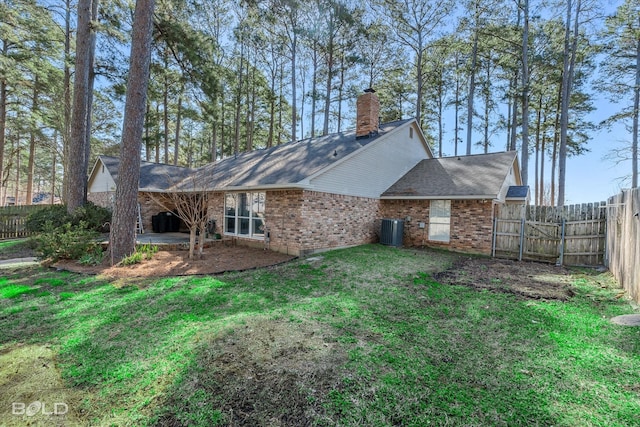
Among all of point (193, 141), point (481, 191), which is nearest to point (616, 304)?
point (481, 191)

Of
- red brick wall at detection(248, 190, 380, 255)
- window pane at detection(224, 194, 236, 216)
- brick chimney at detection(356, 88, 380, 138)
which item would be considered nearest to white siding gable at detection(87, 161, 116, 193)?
window pane at detection(224, 194, 236, 216)

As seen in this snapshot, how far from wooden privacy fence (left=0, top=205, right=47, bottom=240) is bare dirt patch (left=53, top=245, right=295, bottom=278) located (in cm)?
931

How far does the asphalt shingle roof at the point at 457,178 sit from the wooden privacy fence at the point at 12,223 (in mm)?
16733

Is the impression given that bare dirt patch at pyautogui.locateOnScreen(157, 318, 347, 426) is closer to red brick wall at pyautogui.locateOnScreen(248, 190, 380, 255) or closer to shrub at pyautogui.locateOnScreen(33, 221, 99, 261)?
red brick wall at pyautogui.locateOnScreen(248, 190, 380, 255)

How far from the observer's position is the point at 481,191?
10.1 metres

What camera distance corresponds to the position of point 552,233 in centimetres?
936

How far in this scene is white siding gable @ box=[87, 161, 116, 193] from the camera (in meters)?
15.7

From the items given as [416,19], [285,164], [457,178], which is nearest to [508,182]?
[457,178]

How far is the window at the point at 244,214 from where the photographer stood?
34.0 ft

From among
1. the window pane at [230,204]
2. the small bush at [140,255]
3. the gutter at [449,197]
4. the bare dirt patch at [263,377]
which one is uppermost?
the gutter at [449,197]

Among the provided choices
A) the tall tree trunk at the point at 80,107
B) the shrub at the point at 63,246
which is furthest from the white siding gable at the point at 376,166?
the tall tree trunk at the point at 80,107

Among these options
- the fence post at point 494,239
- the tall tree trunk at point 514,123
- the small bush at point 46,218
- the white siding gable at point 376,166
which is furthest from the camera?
the tall tree trunk at point 514,123

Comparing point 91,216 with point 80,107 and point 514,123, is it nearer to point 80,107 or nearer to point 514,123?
point 80,107

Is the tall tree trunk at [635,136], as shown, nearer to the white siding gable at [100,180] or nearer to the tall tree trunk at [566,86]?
the tall tree trunk at [566,86]
